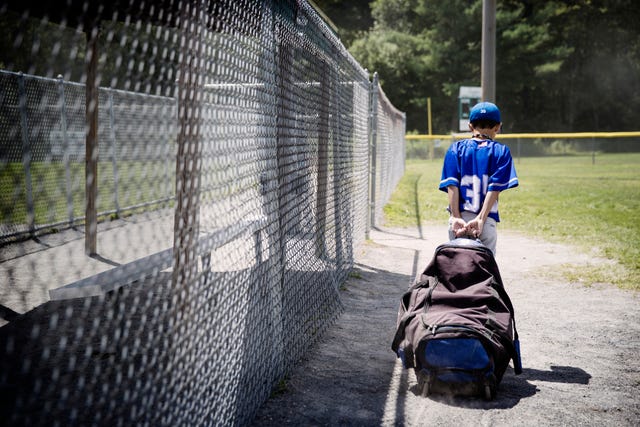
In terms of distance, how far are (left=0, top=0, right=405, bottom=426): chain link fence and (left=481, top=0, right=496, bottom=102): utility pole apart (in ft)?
15.1

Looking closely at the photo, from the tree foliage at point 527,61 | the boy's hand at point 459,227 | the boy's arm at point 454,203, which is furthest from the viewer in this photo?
the tree foliage at point 527,61

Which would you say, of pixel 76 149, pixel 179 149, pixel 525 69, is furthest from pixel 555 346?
pixel 525 69

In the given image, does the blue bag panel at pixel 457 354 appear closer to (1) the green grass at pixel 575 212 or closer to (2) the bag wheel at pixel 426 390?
(2) the bag wheel at pixel 426 390

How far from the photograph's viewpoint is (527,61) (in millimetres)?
43250

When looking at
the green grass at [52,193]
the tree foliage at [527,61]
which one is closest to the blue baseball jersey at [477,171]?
the green grass at [52,193]

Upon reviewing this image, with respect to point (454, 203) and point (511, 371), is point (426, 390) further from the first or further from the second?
point (454, 203)

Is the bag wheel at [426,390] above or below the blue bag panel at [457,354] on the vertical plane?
below

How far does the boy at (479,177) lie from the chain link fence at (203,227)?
1003mm

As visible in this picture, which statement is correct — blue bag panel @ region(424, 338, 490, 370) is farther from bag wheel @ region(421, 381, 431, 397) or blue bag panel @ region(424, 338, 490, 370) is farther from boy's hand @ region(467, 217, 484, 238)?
boy's hand @ region(467, 217, 484, 238)

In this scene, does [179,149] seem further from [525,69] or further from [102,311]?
[525,69]

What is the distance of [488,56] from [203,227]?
7.94 meters

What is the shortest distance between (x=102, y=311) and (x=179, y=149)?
2.18m

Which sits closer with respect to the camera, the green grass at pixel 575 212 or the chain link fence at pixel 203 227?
the chain link fence at pixel 203 227

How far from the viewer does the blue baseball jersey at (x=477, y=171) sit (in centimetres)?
392
